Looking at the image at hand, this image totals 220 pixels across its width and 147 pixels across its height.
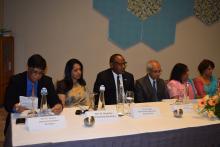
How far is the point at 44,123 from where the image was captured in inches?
79.1

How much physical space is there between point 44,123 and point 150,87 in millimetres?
1715

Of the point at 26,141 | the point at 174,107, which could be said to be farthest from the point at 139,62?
the point at 26,141

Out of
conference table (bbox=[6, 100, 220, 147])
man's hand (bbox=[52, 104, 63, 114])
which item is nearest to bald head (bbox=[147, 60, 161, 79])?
conference table (bbox=[6, 100, 220, 147])

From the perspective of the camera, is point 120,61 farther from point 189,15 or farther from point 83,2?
point 189,15

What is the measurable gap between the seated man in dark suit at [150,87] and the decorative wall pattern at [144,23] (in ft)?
5.62

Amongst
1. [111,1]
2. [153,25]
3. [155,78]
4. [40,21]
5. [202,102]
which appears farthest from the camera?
[153,25]

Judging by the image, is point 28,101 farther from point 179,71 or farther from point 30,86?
point 179,71

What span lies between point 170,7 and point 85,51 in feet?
Answer: 5.88

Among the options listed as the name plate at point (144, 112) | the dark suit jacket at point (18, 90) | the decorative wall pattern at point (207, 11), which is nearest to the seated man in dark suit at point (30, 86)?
the dark suit jacket at point (18, 90)

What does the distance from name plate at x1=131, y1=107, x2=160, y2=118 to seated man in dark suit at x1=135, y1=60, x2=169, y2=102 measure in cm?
92

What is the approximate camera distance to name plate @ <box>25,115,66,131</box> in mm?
1974

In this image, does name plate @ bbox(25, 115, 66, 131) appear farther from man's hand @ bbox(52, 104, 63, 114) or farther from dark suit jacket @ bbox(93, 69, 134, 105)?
dark suit jacket @ bbox(93, 69, 134, 105)

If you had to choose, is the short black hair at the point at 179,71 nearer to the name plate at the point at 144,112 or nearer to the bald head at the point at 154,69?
the bald head at the point at 154,69

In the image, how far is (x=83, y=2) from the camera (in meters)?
4.73
